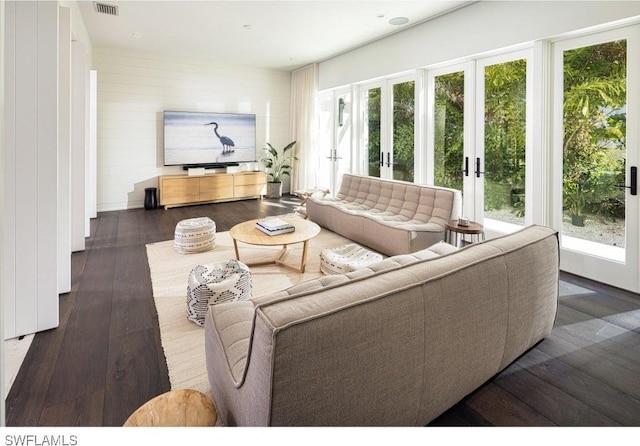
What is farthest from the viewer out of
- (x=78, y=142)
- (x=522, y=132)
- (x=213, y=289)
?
(x=522, y=132)

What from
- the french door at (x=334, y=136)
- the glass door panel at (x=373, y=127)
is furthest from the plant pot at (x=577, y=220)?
the french door at (x=334, y=136)

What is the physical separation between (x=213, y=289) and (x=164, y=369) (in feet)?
1.91

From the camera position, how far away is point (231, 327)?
5.16 ft

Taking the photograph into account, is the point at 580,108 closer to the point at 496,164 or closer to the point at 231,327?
the point at 496,164

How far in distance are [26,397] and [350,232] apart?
329 cm

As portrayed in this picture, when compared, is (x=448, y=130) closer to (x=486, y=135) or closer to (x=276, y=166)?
(x=486, y=135)

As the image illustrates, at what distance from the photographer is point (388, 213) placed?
173 inches

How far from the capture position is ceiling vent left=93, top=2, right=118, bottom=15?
434 centimetres

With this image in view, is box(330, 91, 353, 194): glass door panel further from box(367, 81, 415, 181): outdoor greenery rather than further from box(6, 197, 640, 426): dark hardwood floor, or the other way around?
box(6, 197, 640, 426): dark hardwood floor

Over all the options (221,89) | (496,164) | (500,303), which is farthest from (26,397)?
(221,89)

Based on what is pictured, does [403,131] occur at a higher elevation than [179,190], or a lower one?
higher

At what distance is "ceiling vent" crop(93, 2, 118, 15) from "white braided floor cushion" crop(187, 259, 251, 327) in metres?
3.75

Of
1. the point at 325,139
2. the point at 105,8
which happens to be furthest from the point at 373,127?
the point at 105,8

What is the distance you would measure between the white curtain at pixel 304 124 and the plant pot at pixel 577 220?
506cm
